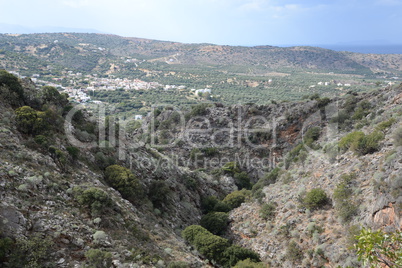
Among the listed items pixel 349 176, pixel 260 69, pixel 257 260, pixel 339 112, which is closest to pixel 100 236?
pixel 257 260

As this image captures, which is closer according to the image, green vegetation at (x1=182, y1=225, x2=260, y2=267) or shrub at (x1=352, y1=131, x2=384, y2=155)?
green vegetation at (x1=182, y1=225, x2=260, y2=267)

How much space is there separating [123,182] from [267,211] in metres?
8.67

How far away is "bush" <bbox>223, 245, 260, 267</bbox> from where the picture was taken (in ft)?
40.3

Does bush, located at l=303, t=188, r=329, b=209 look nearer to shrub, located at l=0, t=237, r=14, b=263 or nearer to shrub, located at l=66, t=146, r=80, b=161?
shrub, located at l=66, t=146, r=80, b=161

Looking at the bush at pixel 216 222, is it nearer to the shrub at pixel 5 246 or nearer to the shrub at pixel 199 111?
the shrub at pixel 5 246

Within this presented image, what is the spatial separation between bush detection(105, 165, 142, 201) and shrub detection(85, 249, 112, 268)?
5818 mm

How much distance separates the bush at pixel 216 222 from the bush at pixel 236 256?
3.59 meters

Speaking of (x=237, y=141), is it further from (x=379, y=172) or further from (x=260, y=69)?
(x=260, y=69)

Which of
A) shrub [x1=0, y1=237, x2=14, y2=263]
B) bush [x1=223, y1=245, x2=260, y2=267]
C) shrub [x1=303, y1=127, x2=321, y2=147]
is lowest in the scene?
bush [x1=223, y1=245, x2=260, y2=267]

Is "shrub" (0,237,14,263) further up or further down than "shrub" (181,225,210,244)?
further up

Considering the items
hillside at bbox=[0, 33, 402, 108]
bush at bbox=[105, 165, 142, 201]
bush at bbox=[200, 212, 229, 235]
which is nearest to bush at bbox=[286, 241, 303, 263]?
bush at bbox=[200, 212, 229, 235]

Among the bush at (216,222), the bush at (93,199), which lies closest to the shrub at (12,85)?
the bush at (93,199)

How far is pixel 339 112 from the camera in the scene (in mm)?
24375

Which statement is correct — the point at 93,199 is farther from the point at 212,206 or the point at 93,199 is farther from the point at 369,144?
the point at 369,144
